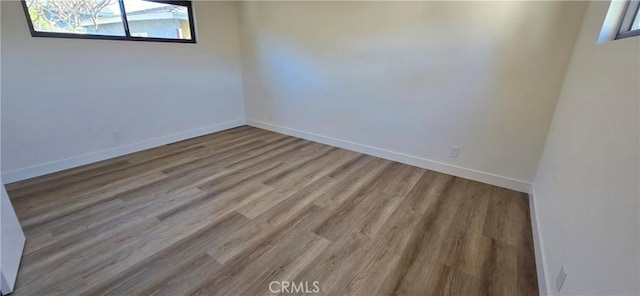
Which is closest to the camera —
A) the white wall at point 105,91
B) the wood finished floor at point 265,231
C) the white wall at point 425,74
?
the wood finished floor at point 265,231

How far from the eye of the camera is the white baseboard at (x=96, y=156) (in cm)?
270

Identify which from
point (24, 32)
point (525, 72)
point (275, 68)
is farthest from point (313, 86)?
point (24, 32)

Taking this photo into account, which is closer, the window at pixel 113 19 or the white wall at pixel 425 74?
the white wall at pixel 425 74

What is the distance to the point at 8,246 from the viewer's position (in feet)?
4.99

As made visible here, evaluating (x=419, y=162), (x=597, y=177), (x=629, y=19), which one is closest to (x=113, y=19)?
(x=419, y=162)

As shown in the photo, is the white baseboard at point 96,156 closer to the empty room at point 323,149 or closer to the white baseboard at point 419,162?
the empty room at point 323,149

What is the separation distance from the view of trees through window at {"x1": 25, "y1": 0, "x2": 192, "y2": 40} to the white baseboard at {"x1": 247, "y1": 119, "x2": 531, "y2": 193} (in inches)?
77.9

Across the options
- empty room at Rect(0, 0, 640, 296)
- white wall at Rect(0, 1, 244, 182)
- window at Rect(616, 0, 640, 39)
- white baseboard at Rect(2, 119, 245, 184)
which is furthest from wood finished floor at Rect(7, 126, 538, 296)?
window at Rect(616, 0, 640, 39)

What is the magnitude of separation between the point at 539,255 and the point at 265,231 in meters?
1.82

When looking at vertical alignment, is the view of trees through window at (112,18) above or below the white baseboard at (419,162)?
above

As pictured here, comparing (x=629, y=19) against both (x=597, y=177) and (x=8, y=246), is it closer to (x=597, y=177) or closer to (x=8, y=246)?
(x=597, y=177)

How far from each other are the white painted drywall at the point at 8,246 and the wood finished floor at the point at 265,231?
0.06 metres

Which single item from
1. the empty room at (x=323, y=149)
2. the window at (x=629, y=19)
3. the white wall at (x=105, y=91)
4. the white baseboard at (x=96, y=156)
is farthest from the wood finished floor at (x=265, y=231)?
the window at (x=629, y=19)

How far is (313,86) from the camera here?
384 cm
